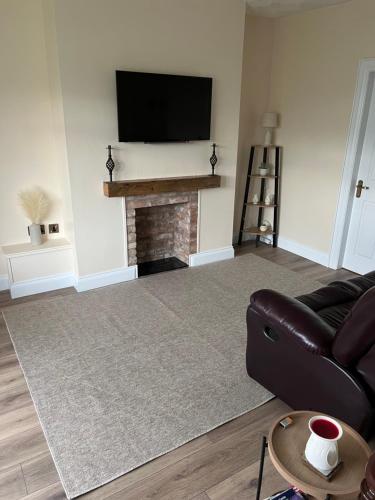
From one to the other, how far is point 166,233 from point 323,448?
140 inches

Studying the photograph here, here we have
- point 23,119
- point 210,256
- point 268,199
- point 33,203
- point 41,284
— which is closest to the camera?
point 23,119

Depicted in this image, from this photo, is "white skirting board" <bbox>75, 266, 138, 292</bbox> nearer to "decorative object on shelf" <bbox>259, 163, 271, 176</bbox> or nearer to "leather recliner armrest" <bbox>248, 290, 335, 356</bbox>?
"leather recliner armrest" <bbox>248, 290, 335, 356</bbox>

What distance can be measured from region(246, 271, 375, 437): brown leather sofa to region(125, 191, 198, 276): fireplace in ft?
6.58

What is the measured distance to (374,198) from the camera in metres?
4.03

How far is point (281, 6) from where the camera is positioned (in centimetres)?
408

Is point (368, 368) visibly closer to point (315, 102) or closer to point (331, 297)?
point (331, 297)

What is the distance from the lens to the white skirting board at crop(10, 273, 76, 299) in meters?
3.65

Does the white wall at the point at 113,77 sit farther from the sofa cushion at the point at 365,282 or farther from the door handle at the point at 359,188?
the sofa cushion at the point at 365,282

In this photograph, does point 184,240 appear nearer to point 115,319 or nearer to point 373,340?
point 115,319

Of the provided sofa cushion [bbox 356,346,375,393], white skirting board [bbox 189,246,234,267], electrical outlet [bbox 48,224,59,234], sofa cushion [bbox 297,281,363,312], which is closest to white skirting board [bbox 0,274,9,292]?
electrical outlet [bbox 48,224,59,234]

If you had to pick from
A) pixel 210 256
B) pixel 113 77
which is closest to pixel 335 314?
pixel 210 256

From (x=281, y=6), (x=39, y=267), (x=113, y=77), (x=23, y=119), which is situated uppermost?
(x=281, y=6)

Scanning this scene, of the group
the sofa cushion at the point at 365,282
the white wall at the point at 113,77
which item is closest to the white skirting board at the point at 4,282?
the white wall at the point at 113,77

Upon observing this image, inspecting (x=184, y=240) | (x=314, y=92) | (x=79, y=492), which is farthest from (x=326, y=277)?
(x=79, y=492)
